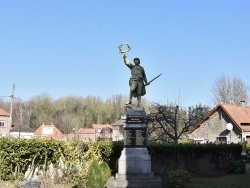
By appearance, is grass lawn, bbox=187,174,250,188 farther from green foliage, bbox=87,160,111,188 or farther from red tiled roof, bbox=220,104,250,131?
red tiled roof, bbox=220,104,250,131

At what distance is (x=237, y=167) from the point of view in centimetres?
1931

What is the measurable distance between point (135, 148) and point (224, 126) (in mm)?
20653

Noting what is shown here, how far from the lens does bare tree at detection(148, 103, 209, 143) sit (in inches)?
1077

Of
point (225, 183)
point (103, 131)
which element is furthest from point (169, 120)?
point (103, 131)

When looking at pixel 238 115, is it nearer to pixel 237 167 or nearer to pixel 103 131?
pixel 237 167

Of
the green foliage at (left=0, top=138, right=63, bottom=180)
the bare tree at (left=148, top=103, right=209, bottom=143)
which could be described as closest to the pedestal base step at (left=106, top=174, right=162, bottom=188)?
the green foliage at (left=0, top=138, right=63, bottom=180)

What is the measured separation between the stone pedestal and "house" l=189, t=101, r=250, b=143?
1775 cm

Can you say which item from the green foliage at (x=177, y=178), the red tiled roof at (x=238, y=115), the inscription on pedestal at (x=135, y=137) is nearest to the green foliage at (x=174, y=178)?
the green foliage at (x=177, y=178)

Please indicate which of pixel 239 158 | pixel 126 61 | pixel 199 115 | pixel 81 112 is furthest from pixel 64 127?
pixel 126 61

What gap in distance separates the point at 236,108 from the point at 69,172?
72.9 ft

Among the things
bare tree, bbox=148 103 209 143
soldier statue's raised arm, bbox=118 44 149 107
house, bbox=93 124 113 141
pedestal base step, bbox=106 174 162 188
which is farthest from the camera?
house, bbox=93 124 113 141

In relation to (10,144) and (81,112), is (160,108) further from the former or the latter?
(81,112)

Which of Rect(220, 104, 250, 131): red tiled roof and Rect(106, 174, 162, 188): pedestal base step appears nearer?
Rect(106, 174, 162, 188): pedestal base step

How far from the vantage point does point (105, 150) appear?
16.8 meters
